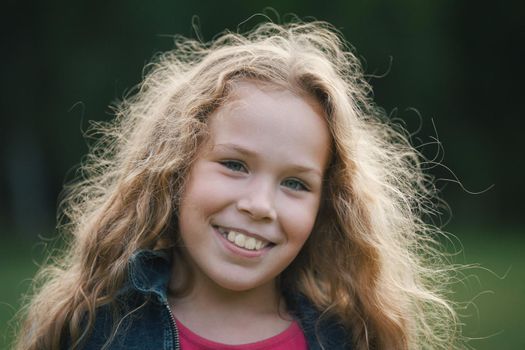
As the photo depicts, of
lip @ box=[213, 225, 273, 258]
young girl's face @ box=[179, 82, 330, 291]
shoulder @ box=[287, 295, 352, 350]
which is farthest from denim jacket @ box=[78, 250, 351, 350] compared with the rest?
lip @ box=[213, 225, 273, 258]

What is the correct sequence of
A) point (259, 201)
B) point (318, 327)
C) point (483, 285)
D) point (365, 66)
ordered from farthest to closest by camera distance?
point (365, 66) < point (483, 285) < point (318, 327) < point (259, 201)

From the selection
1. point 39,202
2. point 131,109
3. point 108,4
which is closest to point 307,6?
point 108,4

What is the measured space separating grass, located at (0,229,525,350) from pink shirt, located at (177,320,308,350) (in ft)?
2.57

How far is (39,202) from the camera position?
48.2 ft

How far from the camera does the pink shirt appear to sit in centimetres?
254

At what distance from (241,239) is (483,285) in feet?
17.6

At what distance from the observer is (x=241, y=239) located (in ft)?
8.20

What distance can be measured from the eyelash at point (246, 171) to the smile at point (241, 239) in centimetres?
20

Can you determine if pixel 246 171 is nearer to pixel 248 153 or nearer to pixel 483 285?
pixel 248 153

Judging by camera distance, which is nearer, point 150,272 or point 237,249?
point 237,249

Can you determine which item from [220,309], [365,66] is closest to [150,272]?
[220,309]

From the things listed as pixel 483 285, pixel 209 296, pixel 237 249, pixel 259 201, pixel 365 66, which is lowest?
pixel 483 285

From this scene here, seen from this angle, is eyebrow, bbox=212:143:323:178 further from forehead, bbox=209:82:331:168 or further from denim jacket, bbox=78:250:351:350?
denim jacket, bbox=78:250:351:350

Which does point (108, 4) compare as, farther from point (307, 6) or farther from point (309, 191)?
point (309, 191)
